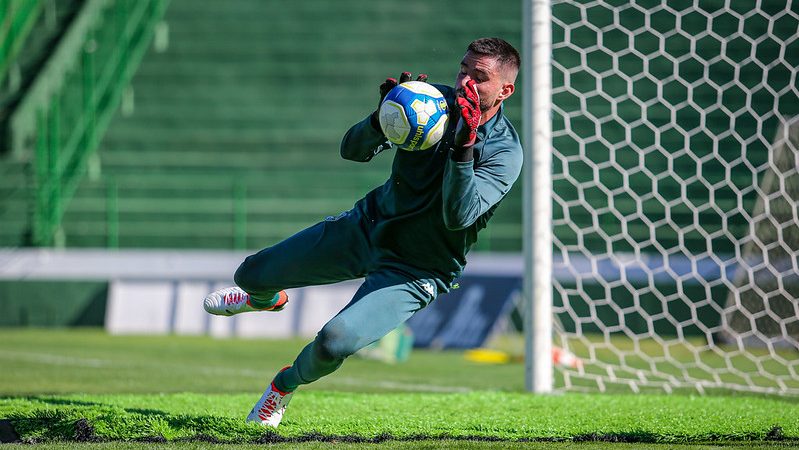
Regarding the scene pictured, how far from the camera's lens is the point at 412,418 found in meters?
6.01

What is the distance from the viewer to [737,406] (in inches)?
267

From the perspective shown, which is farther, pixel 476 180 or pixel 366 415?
pixel 366 415

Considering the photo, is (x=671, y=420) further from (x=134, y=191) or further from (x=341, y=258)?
(x=134, y=191)

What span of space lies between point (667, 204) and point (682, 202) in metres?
1.91

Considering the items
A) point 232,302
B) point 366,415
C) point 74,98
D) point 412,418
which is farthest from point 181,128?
point 412,418

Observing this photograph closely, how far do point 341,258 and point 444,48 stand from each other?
13.6m

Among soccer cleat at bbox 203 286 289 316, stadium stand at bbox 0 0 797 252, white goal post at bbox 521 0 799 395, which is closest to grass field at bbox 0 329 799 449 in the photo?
soccer cleat at bbox 203 286 289 316

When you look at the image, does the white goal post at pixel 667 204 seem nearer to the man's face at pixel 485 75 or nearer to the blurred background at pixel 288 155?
the blurred background at pixel 288 155

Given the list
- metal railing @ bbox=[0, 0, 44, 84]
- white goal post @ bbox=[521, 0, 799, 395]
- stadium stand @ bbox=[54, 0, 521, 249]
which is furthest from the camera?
metal railing @ bbox=[0, 0, 44, 84]

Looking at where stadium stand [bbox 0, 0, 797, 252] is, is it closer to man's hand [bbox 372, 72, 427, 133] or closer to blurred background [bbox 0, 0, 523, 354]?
blurred background [bbox 0, 0, 523, 354]

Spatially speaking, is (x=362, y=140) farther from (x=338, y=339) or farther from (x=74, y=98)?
(x=74, y=98)

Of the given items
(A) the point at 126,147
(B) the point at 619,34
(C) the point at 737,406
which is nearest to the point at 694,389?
(C) the point at 737,406

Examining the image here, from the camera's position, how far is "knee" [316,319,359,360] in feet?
16.7

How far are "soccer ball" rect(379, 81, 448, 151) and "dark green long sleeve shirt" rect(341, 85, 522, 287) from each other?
0.16 metres
